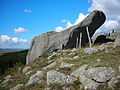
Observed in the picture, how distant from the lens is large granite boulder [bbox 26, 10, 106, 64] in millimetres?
25406

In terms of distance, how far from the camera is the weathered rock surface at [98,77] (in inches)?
390

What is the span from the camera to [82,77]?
35.7ft

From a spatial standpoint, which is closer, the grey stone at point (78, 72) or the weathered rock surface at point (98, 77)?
the weathered rock surface at point (98, 77)

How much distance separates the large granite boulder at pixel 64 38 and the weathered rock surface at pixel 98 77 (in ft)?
46.7

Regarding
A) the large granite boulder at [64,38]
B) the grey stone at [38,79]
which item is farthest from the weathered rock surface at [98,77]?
the large granite boulder at [64,38]

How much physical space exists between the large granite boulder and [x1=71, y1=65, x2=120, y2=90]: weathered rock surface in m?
14.2

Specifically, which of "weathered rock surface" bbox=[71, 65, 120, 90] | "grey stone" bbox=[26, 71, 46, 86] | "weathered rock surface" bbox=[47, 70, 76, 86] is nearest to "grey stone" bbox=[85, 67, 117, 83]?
"weathered rock surface" bbox=[71, 65, 120, 90]

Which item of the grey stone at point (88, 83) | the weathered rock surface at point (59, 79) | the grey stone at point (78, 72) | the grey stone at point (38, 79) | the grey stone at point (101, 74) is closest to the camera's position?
the grey stone at point (88, 83)

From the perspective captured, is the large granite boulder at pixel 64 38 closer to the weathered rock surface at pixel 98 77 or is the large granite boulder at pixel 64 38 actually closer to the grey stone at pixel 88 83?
the weathered rock surface at pixel 98 77

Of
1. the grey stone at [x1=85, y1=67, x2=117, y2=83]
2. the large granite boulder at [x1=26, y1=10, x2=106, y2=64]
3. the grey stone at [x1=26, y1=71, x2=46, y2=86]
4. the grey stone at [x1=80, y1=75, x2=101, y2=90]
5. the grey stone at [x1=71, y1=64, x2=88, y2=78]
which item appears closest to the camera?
the grey stone at [x1=80, y1=75, x2=101, y2=90]

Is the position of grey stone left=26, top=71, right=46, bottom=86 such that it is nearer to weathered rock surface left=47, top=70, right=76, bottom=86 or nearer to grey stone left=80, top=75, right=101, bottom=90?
weathered rock surface left=47, top=70, right=76, bottom=86

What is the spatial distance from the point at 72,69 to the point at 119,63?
3471mm

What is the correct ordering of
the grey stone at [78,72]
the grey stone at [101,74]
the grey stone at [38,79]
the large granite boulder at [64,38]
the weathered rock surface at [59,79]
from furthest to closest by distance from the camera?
the large granite boulder at [64,38] → the grey stone at [38,79] → the grey stone at [78,72] → the weathered rock surface at [59,79] → the grey stone at [101,74]

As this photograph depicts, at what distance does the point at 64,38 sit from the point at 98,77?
15.5 meters
